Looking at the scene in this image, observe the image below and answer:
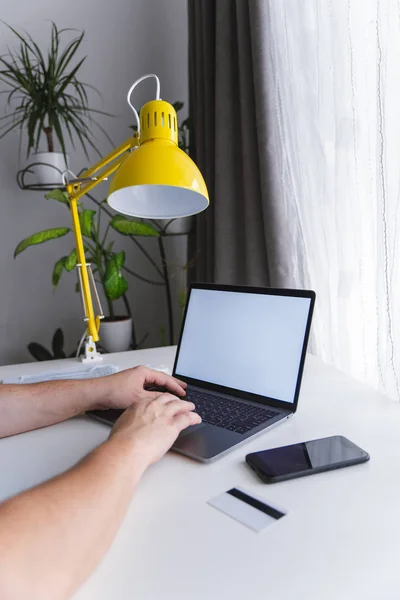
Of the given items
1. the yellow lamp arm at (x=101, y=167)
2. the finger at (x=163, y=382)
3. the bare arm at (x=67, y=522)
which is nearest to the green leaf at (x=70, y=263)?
the yellow lamp arm at (x=101, y=167)

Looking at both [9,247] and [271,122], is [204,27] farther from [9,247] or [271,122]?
[9,247]

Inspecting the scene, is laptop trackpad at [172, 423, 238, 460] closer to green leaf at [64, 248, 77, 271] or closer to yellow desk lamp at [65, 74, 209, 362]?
yellow desk lamp at [65, 74, 209, 362]

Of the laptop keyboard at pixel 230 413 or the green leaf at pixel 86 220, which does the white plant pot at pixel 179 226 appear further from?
the laptop keyboard at pixel 230 413

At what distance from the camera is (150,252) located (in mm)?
2254

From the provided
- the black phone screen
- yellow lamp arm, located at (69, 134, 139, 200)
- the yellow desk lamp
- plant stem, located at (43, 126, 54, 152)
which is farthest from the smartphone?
plant stem, located at (43, 126, 54, 152)

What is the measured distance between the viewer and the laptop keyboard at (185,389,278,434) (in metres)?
0.75

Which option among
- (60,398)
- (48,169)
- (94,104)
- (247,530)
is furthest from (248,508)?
(94,104)

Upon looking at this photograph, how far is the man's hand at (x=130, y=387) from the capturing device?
0.83 m

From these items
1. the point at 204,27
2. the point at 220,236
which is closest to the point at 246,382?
the point at 220,236

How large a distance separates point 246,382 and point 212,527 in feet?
1.19

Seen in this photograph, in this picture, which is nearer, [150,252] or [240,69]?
[240,69]

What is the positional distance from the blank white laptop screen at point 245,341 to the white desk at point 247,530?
11 cm

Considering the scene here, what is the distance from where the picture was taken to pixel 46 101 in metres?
1.76

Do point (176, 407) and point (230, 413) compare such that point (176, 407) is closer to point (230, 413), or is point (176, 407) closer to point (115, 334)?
point (230, 413)
